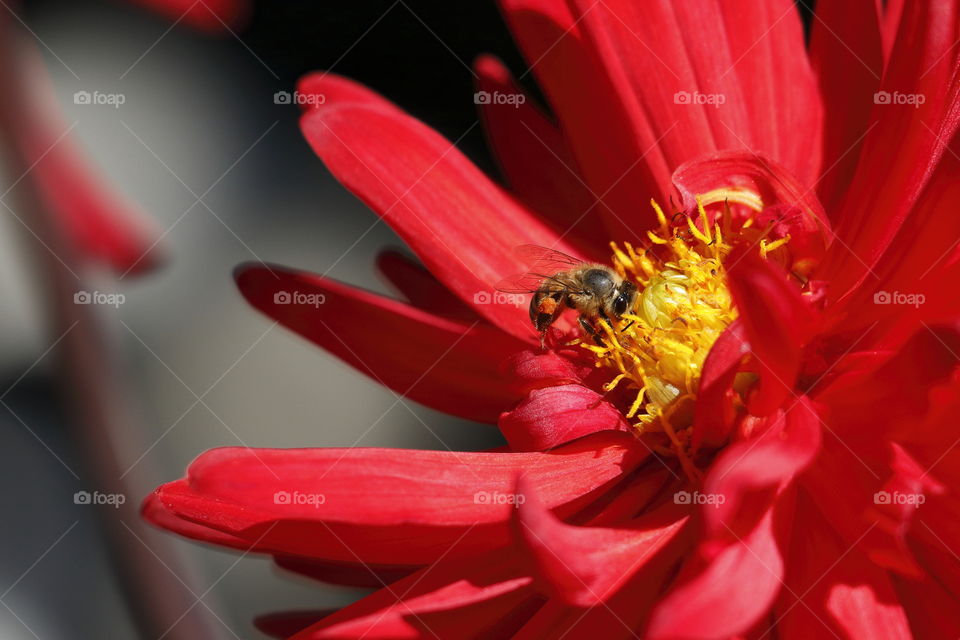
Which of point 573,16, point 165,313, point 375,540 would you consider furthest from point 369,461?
point 165,313

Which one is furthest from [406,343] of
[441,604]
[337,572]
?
[441,604]

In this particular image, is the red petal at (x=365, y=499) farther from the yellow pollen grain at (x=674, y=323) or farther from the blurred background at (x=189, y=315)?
the blurred background at (x=189, y=315)

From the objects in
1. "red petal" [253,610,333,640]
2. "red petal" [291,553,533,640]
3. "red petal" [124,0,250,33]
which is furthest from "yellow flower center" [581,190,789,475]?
"red petal" [124,0,250,33]

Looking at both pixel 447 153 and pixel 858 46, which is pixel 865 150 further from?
pixel 447 153

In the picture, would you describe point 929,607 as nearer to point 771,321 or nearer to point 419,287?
point 771,321

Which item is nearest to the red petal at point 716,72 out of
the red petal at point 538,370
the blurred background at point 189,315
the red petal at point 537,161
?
the red petal at point 537,161

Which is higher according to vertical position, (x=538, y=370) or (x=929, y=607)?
(x=538, y=370)
